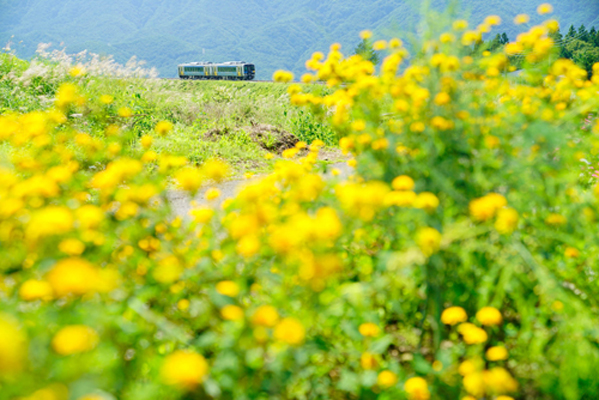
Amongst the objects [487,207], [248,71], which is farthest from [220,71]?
[487,207]

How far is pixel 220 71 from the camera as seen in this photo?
3094 centimetres

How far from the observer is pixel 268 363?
962mm

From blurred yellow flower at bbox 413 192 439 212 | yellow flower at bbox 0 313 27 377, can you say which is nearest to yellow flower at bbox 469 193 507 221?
blurred yellow flower at bbox 413 192 439 212

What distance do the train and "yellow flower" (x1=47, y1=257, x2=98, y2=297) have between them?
30265 millimetres

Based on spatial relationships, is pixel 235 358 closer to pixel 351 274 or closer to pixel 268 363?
pixel 268 363

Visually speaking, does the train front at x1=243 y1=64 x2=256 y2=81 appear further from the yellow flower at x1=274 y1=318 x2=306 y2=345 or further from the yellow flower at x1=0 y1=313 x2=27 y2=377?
the yellow flower at x1=0 y1=313 x2=27 y2=377

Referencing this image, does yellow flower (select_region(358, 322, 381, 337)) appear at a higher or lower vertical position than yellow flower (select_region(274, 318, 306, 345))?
lower

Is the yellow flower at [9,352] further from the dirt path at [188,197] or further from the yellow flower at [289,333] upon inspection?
the dirt path at [188,197]

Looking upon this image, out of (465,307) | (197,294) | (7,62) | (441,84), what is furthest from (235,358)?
(7,62)

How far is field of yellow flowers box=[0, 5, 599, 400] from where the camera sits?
2.99ft

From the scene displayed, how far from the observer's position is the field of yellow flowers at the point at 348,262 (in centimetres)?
91

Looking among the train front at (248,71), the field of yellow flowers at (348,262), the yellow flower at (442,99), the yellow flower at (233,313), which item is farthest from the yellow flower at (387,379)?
the train front at (248,71)

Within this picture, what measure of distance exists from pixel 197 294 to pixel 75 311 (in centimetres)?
39

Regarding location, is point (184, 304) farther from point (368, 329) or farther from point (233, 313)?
point (368, 329)
